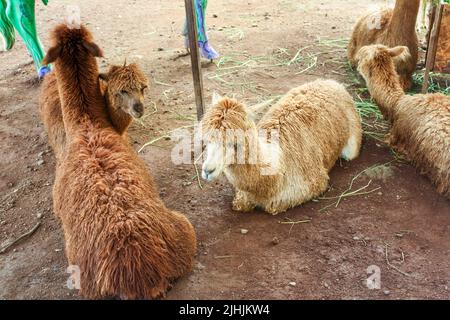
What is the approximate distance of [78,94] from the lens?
3.75m

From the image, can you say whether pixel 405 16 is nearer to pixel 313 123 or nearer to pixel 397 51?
pixel 397 51

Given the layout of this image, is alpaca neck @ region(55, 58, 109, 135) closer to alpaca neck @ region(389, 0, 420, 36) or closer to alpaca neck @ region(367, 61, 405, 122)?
alpaca neck @ region(367, 61, 405, 122)

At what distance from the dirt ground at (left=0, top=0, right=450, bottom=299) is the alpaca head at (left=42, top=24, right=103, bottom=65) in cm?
126

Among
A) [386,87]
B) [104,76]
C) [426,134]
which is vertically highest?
[104,76]

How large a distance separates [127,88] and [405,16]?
358 centimetres

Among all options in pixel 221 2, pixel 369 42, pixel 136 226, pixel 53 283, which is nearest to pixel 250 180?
pixel 136 226

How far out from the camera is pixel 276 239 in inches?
138

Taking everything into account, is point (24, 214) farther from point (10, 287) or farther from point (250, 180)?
point (250, 180)

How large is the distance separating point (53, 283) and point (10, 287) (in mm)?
298

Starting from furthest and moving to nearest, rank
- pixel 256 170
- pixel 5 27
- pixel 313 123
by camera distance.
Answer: pixel 5 27, pixel 313 123, pixel 256 170

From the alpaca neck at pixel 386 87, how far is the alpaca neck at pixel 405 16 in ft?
3.60

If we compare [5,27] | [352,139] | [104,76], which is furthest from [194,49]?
[5,27]

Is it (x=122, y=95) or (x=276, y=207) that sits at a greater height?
(x=122, y=95)

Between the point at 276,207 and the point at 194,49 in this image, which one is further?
the point at 194,49
